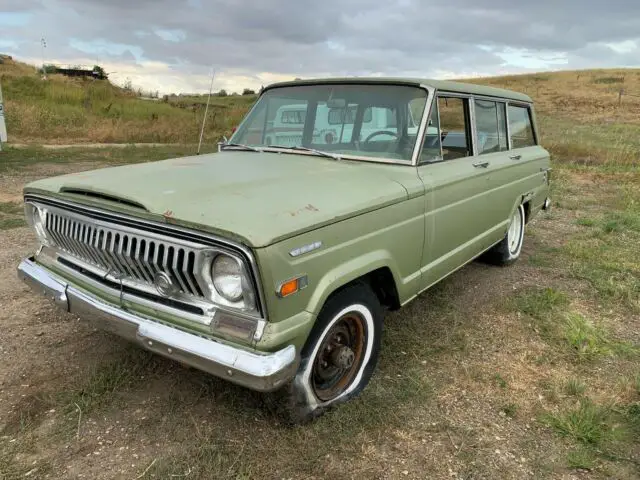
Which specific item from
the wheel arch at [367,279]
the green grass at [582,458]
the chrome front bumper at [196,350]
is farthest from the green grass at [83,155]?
the green grass at [582,458]

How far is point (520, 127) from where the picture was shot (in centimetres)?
525

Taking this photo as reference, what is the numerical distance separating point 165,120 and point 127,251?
20642mm

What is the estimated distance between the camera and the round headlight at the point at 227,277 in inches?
86.0

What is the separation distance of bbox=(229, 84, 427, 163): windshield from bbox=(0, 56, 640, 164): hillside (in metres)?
11.9

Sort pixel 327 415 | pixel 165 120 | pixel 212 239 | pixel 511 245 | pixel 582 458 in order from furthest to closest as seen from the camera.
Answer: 1. pixel 165 120
2. pixel 511 245
3. pixel 327 415
4. pixel 582 458
5. pixel 212 239

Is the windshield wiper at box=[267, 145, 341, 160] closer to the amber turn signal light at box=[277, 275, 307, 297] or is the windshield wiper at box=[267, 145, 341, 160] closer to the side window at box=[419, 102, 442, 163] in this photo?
the side window at box=[419, 102, 442, 163]

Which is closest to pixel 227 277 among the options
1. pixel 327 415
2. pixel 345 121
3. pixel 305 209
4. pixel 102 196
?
pixel 305 209

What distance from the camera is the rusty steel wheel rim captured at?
107 inches

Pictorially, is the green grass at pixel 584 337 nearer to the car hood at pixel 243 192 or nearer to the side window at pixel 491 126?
the side window at pixel 491 126

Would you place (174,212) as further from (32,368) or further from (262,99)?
(262,99)

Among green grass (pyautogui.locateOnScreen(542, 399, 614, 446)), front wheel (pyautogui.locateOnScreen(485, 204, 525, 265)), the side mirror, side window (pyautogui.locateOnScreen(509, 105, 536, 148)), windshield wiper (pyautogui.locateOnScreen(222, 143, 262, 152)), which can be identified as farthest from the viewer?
front wheel (pyautogui.locateOnScreen(485, 204, 525, 265))

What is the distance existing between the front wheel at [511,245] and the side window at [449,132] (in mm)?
1482

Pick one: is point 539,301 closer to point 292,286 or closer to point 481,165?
point 481,165

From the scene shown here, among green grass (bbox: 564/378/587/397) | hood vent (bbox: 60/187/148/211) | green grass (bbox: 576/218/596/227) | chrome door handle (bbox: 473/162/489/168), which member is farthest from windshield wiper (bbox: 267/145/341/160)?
green grass (bbox: 576/218/596/227)
